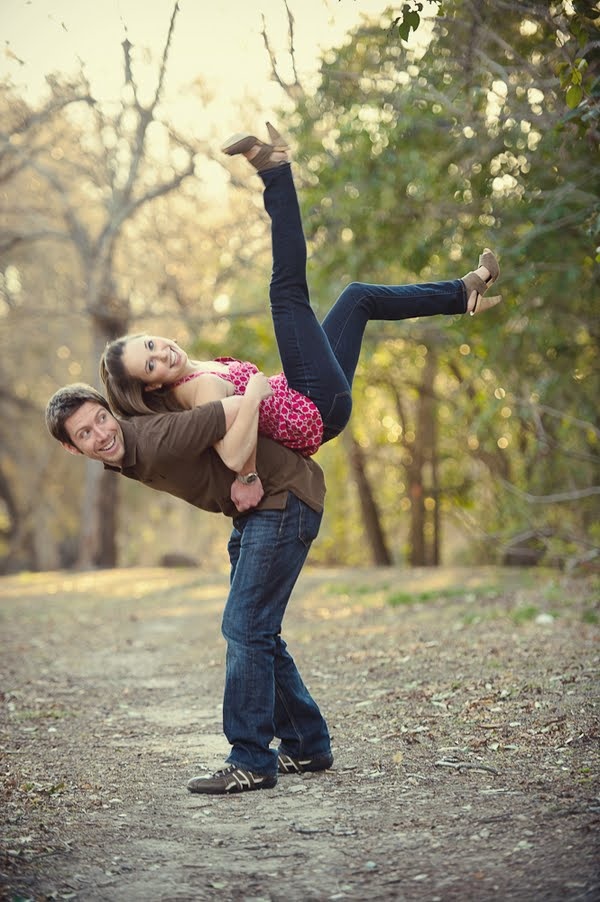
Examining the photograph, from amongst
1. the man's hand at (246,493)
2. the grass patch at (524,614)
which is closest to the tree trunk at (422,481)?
the grass patch at (524,614)

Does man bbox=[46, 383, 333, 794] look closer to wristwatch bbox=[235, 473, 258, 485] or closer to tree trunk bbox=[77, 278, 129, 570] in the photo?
wristwatch bbox=[235, 473, 258, 485]

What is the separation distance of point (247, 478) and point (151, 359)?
601 mm

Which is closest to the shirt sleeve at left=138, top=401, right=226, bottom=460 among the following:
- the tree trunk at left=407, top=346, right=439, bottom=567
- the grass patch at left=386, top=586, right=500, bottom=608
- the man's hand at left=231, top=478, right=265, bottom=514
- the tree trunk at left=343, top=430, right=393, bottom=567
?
the man's hand at left=231, top=478, right=265, bottom=514

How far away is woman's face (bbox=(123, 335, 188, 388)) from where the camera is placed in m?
4.13

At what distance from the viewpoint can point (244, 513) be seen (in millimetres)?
4363

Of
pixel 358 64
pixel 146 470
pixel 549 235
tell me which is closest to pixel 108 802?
pixel 146 470

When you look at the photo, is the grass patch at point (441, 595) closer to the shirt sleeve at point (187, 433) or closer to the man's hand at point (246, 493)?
the man's hand at point (246, 493)

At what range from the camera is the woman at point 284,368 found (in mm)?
4156

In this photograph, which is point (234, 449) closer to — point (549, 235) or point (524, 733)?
point (524, 733)

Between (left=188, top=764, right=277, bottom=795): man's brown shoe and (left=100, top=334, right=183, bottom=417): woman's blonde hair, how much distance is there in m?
1.50

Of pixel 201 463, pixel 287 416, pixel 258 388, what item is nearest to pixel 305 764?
pixel 201 463

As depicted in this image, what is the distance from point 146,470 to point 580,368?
8.39 m

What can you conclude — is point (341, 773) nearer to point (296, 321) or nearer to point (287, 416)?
point (287, 416)

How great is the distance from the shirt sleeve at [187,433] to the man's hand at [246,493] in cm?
24
